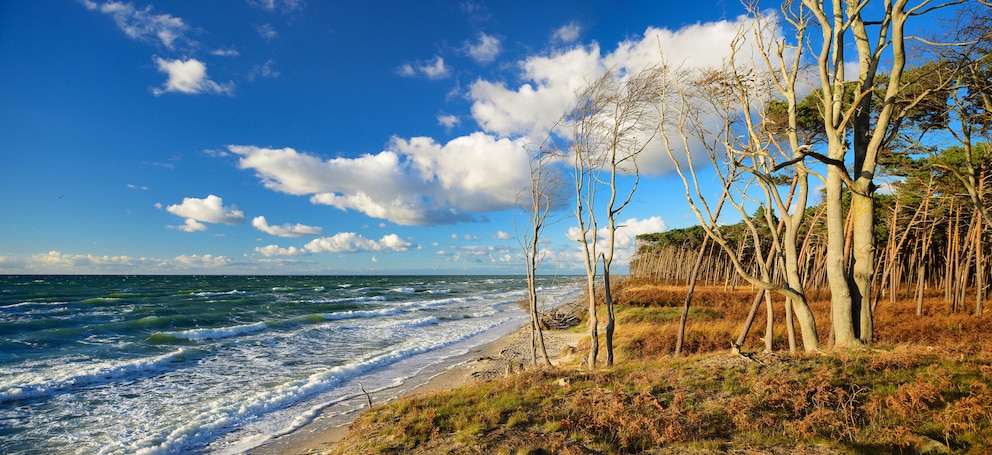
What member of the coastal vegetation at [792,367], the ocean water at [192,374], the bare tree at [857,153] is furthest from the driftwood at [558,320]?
the bare tree at [857,153]

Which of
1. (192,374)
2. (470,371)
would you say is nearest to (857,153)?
(470,371)

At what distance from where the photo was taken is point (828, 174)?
26.7ft

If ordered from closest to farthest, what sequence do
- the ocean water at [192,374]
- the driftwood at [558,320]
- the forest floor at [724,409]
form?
the forest floor at [724,409] < the ocean water at [192,374] < the driftwood at [558,320]

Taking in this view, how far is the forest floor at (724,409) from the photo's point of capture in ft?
16.9

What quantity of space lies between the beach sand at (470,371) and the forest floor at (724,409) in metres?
1.95

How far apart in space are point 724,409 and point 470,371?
11.5m

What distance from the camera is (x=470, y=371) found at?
16.5 m

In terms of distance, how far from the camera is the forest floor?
514 centimetres

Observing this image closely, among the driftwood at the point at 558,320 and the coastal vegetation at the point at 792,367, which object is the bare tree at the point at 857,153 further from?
the driftwood at the point at 558,320

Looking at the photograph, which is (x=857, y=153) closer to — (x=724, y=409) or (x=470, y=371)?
(x=724, y=409)

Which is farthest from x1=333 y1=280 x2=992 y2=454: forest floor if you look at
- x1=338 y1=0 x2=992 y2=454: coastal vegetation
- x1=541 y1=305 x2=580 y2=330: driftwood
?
x1=541 y1=305 x2=580 y2=330: driftwood

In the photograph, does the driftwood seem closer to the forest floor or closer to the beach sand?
the beach sand

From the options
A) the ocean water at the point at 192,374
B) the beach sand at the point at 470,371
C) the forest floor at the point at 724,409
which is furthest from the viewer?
the ocean water at the point at 192,374

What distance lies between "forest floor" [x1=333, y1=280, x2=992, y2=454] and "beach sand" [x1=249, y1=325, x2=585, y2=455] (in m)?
1.95
